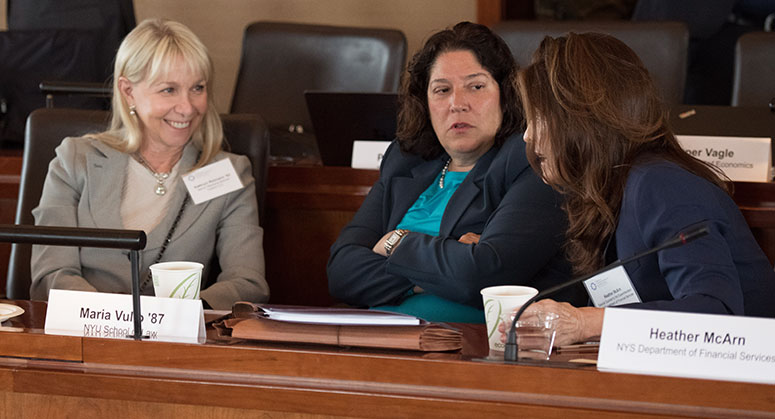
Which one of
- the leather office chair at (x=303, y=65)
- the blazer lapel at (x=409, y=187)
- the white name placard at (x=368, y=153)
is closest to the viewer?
the blazer lapel at (x=409, y=187)

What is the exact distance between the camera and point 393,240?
6.81 feet

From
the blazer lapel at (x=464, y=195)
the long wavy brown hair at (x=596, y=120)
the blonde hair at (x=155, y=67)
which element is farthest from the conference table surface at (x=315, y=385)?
the blonde hair at (x=155, y=67)

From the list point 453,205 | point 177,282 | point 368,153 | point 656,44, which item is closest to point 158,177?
point 368,153

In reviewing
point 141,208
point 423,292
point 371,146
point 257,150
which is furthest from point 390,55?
point 423,292

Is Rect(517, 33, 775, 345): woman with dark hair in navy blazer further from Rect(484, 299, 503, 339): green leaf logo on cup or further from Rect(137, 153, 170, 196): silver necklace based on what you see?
Rect(137, 153, 170, 196): silver necklace

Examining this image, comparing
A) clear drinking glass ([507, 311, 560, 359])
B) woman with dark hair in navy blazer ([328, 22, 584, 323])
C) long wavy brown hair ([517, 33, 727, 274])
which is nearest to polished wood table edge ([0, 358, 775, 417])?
clear drinking glass ([507, 311, 560, 359])

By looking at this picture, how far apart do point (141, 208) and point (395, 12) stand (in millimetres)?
2623

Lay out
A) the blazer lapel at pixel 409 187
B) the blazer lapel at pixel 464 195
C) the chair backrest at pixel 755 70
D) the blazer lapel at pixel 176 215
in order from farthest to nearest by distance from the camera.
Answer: the chair backrest at pixel 755 70
the blazer lapel at pixel 176 215
the blazer lapel at pixel 409 187
the blazer lapel at pixel 464 195

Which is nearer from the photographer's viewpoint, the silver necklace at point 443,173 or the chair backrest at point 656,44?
the silver necklace at point 443,173

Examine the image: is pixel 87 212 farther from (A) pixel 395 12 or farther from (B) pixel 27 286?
(A) pixel 395 12

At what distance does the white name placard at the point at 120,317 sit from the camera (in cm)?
138

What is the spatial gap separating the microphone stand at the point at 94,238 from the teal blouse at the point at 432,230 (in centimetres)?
77

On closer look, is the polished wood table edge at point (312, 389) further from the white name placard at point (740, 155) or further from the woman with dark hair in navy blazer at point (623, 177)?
the white name placard at point (740, 155)

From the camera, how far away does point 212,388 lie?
1.27 metres
